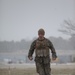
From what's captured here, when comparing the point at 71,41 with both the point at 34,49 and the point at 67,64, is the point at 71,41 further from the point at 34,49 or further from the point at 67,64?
the point at 34,49

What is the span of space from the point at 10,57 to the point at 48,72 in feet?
20.6

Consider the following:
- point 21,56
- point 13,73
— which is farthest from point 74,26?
point 13,73

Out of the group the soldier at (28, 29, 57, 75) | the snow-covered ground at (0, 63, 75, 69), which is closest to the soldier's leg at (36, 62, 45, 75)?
the soldier at (28, 29, 57, 75)

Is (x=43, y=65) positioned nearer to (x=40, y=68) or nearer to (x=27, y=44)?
(x=40, y=68)

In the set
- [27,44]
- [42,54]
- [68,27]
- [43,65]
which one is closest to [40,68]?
[43,65]

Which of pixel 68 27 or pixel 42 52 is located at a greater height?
pixel 68 27

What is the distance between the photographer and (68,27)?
1398cm

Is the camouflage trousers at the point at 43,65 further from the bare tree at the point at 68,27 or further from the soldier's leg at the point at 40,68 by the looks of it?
the bare tree at the point at 68,27

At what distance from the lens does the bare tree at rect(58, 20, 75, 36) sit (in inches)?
523

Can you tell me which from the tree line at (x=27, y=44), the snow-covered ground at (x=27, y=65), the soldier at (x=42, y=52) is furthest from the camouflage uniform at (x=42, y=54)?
the tree line at (x=27, y=44)

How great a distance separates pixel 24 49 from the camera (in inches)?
529

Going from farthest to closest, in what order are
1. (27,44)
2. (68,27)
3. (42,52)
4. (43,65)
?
1. (68,27)
2. (27,44)
3. (43,65)
4. (42,52)

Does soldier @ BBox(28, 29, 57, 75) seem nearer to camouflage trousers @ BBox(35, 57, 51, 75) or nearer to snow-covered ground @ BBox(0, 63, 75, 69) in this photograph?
camouflage trousers @ BBox(35, 57, 51, 75)

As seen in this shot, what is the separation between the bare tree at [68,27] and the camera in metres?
13.3
